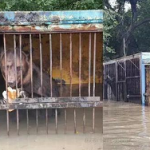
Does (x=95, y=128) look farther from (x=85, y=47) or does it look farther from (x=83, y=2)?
(x=83, y=2)

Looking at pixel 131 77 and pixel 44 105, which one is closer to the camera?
pixel 44 105

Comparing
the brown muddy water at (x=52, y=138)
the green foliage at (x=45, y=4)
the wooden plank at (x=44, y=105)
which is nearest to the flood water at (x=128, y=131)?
the brown muddy water at (x=52, y=138)

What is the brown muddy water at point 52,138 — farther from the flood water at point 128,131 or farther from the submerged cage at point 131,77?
the submerged cage at point 131,77

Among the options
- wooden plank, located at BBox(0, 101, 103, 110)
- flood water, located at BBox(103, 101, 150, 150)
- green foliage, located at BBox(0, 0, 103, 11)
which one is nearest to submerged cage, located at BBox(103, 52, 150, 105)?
flood water, located at BBox(103, 101, 150, 150)

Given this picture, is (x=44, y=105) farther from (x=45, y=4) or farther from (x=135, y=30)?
(x=45, y=4)

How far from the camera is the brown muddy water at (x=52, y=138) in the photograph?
117 inches

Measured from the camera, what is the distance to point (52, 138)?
10.7 ft

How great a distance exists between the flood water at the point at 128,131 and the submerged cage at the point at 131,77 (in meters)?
0.20

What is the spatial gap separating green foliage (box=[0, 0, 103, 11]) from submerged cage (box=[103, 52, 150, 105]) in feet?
3.77

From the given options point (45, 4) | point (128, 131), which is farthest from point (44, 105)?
point (45, 4)

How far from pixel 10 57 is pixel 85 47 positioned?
1.08 m

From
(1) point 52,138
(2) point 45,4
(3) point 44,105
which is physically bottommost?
(1) point 52,138

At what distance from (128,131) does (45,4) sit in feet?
9.89

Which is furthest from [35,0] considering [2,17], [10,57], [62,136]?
[62,136]
